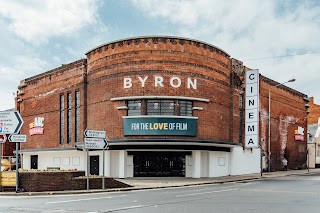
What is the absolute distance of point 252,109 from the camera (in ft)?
121

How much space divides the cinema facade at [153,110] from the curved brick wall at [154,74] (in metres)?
0.08

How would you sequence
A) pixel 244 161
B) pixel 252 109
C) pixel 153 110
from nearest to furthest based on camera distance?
1. pixel 153 110
2. pixel 252 109
3. pixel 244 161

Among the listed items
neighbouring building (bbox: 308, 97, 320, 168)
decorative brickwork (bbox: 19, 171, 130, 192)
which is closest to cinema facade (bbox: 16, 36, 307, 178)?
decorative brickwork (bbox: 19, 171, 130, 192)

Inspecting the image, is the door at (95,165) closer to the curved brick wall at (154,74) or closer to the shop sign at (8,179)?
the curved brick wall at (154,74)

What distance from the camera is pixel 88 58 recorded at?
115 ft

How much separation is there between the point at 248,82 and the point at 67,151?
17.7m

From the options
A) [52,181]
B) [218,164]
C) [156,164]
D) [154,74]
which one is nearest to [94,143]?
[52,181]

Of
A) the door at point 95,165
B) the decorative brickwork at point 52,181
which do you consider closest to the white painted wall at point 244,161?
the door at point 95,165

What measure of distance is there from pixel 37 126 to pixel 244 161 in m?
20.5

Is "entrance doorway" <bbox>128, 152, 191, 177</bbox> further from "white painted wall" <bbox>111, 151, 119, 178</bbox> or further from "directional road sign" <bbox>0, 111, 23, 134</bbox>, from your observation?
"directional road sign" <bbox>0, 111, 23, 134</bbox>

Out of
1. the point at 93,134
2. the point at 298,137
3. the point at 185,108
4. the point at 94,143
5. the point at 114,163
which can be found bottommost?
the point at 114,163

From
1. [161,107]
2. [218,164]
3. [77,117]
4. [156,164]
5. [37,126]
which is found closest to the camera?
[161,107]

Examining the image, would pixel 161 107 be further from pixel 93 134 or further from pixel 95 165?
pixel 93 134

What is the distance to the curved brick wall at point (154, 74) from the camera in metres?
30.7
